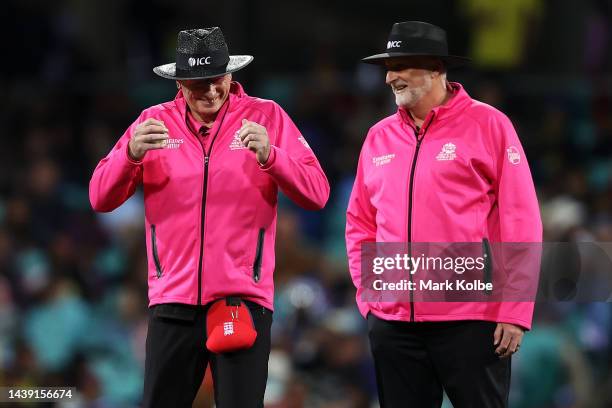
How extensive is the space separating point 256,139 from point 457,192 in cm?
78

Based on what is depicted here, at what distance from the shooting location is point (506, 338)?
4.44 metres

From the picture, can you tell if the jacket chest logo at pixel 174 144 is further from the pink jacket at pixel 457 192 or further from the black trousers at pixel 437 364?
the black trousers at pixel 437 364

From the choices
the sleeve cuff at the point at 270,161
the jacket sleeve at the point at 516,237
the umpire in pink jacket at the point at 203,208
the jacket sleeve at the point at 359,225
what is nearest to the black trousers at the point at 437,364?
the jacket sleeve at the point at 516,237

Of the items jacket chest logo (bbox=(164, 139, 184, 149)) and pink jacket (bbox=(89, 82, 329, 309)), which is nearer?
pink jacket (bbox=(89, 82, 329, 309))

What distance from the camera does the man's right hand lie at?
4.41 meters

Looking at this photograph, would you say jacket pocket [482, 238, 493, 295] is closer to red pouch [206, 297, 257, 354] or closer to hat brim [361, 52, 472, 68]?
hat brim [361, 52, 472, 68]

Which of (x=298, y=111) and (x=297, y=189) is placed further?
(x=298, y=111)

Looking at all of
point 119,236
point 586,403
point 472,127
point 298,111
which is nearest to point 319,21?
point 298,111

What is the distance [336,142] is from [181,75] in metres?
5.62

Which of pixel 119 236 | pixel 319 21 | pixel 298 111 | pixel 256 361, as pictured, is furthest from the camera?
pixel 319 21

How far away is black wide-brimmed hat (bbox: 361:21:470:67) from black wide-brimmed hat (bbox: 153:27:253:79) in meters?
0.56

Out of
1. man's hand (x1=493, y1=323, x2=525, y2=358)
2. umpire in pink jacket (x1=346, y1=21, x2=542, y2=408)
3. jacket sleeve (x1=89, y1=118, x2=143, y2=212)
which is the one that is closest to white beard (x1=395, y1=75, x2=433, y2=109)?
umpire in pink jacket (x1=346, y1=21, x2=542, y2=408)

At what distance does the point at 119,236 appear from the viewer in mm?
9633

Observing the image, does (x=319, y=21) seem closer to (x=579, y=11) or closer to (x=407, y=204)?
(x=579, y=11)
